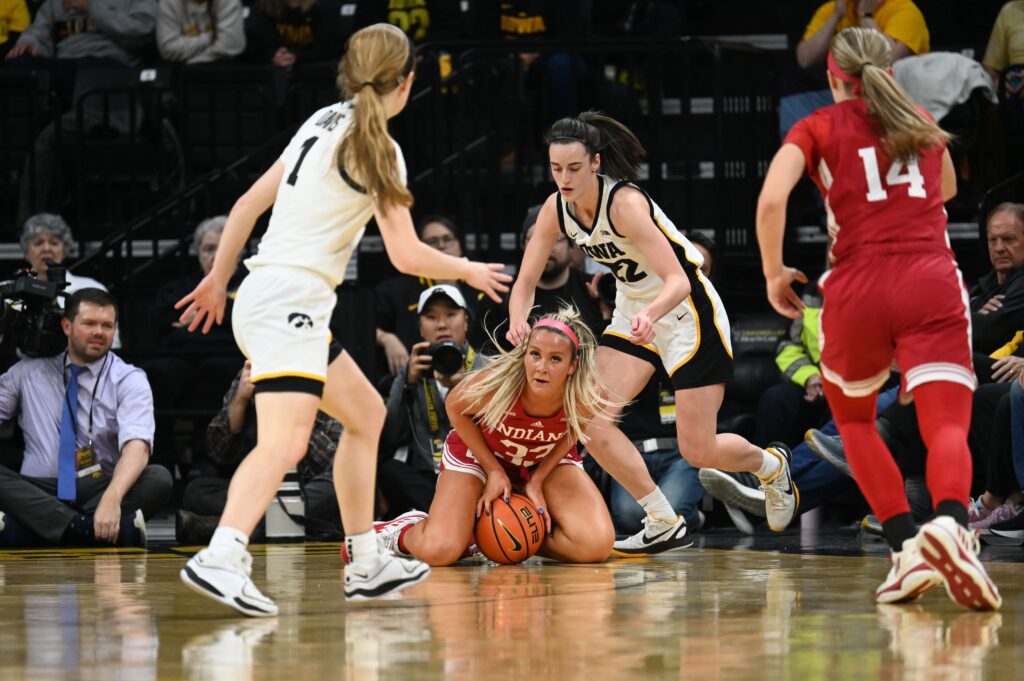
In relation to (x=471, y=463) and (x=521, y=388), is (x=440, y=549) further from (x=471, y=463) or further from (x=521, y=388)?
(x=521, y=388)

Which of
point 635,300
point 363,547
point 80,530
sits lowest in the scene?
point 80,530

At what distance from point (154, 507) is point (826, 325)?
160 inches

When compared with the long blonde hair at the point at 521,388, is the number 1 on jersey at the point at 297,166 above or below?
above

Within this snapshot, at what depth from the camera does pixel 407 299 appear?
8594 millimetres

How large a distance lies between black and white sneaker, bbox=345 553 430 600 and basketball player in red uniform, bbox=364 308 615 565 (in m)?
1.24

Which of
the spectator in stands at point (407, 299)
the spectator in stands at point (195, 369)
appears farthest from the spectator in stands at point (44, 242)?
the spectator in stands at point (407, 299)

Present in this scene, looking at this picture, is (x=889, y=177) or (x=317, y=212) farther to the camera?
(x=889, y=177)

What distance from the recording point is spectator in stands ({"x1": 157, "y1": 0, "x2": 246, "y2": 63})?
10.3 meters

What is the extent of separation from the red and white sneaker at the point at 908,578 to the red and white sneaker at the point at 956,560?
0.23 ft

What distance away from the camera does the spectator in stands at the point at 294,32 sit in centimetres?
1035

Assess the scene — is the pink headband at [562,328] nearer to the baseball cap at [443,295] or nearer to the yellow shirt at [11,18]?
the baseball cap at [443,295]

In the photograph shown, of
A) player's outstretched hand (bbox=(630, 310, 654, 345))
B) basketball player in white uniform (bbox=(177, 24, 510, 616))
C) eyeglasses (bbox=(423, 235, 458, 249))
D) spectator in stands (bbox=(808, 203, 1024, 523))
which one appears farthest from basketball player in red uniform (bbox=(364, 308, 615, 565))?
eyeglasses (bbox=(423, 235, 458, 249))

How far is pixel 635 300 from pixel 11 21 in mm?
6676

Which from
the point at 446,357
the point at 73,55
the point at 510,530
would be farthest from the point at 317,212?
the point at 73,55
